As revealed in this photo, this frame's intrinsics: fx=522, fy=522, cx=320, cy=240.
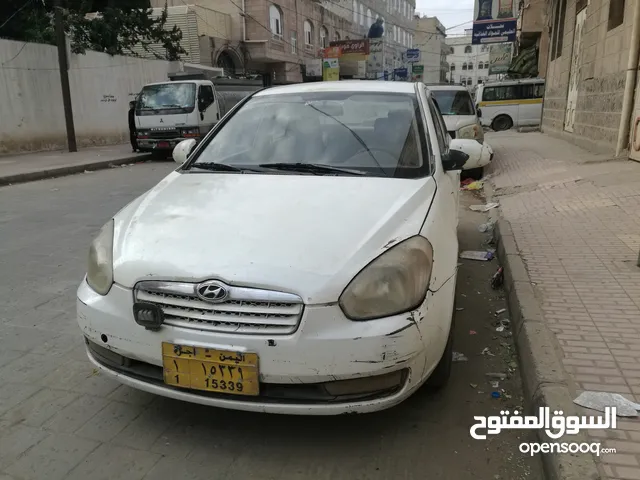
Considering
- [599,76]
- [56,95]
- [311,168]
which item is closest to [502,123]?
[599,76]

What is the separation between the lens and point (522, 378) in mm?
3000

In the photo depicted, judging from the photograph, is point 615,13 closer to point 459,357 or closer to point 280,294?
point 459,357

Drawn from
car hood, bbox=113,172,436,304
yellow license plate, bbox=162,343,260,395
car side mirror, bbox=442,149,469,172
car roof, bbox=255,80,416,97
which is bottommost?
yellow license plate, bbox=162,343,260,395

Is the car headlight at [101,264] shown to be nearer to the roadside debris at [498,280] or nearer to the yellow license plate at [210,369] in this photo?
the yellow license plate at [210,369]

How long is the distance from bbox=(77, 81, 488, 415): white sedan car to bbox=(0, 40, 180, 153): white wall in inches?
592

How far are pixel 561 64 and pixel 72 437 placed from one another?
1807 centimetres

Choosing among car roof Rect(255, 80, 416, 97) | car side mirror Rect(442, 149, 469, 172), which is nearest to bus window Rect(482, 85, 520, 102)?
car roof Rect(255, 80, 416, 97)

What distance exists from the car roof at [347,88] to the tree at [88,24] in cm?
1652

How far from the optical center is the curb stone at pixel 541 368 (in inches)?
81.6

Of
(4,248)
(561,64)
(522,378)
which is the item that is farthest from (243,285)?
(561,64)

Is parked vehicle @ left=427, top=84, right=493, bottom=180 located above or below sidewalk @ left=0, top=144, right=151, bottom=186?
above

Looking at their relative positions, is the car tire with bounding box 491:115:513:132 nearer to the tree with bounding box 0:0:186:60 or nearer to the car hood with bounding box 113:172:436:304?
the tree with bounding box 0:0:186:60

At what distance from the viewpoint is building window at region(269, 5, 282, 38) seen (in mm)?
31172

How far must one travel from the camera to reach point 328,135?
3.46 meters
